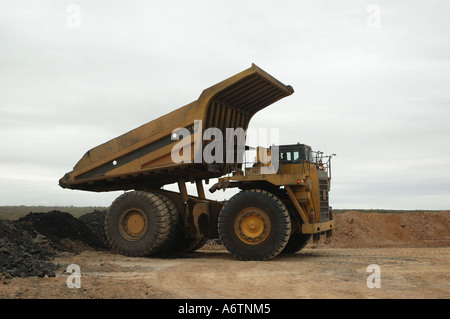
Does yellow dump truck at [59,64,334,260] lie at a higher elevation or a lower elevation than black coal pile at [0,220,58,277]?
higher

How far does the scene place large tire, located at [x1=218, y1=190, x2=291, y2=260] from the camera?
11484mm

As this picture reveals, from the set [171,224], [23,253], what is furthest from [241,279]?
[23,253]

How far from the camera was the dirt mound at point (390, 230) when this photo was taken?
2023 centimetres

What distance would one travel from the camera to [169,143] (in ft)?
42.5

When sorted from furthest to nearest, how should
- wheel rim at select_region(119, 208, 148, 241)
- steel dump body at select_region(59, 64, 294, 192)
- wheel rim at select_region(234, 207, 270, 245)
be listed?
1. wheel rim at select_region(119, 208, 148, 241)
2. steel dump body at select_region(59, 64, 294, 192)
3. wheel rim at select_region(234, 207, 270, 245)

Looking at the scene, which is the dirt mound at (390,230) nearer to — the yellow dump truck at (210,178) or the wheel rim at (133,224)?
the yellow dump truck at (210,178)

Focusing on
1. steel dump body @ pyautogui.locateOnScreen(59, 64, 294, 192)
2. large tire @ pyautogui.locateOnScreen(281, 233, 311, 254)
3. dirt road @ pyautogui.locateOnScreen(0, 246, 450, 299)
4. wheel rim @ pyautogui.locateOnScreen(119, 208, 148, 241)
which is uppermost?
steel dump body @ pyautogui.locateOnScreen(59, 64, 294, 192)

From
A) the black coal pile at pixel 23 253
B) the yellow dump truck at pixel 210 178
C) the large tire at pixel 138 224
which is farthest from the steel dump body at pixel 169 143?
the black coal pile at pixel 23 253

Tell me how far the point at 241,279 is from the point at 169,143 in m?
4.87

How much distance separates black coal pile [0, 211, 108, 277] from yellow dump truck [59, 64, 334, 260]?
164 centimetres

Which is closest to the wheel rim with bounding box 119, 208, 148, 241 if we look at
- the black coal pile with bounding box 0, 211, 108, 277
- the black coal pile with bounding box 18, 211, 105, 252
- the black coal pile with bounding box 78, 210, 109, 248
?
the black coal pile with bounding box 0, 211, 108, 277

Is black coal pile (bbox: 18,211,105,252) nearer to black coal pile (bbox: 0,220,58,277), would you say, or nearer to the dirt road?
black coal pile (bbox: 0,220,58,277)

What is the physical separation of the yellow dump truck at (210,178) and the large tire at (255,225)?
2cm

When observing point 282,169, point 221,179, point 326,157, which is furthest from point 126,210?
point 326,157
